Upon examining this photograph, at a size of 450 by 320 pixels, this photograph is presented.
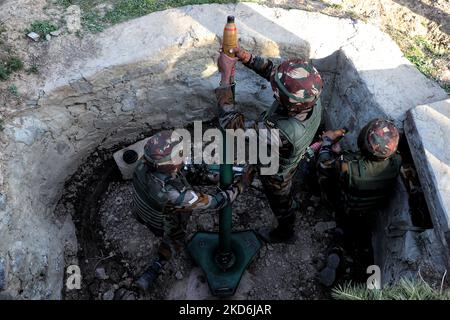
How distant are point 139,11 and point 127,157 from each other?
160 centimetres

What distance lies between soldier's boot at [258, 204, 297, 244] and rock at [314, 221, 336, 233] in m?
0.27

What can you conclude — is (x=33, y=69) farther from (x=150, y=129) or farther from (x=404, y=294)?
(x=404, y=294)

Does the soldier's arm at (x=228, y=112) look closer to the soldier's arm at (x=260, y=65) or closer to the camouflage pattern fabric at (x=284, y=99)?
the camouflage pattern fabric at (x=284, y=99)

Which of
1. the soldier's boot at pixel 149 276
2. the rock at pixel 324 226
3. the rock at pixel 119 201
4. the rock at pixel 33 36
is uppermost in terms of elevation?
the rock at pixel 33 36

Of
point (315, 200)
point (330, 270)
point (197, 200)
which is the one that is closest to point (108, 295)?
point (197, 200)

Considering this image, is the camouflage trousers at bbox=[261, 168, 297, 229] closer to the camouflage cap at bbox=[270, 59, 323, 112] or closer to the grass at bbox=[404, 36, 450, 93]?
the camouflage cap at bbox=[270, 59, 323, 112]

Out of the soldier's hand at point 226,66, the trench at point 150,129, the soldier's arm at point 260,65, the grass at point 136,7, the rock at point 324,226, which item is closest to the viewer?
the soldier's hand at point 226,66

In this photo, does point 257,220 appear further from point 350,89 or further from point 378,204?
point 350,89

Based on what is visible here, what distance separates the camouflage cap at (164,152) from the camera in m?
3.29

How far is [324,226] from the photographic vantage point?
4637mm

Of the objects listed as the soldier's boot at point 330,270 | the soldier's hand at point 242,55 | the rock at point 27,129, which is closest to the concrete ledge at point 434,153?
the soldier's boot at point 330,270

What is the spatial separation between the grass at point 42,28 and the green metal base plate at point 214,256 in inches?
100

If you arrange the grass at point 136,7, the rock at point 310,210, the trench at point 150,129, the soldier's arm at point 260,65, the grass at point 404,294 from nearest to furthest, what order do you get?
the grass at point 404,294 → the soldier's arm at point 260,65 → the trench at point 150,129 → the rock at point 310,210 → the grass at point 136,7

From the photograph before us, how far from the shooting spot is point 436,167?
350 cm
